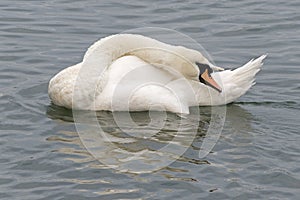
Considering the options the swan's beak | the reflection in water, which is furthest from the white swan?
the reflection in water

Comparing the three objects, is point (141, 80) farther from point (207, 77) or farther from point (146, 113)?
point (207, 77)

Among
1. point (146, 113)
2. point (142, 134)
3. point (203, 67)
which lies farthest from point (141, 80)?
point (142, 134)

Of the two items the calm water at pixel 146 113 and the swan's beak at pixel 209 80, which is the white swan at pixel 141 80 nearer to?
the swan's beak at pixel 209 80

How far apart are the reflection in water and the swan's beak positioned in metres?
0.36

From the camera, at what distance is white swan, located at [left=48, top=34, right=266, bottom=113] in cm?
1012

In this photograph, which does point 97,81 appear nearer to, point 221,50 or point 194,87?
point 194,87

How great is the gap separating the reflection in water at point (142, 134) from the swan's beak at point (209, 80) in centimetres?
36

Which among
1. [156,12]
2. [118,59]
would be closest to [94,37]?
[156,12]

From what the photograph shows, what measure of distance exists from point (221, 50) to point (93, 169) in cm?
572

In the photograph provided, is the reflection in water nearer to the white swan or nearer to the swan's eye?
the white swan

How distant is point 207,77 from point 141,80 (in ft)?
2.42

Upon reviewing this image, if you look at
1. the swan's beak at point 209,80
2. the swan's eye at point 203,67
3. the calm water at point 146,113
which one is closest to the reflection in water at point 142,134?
the calm water at point 146,113

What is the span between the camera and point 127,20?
15.3m

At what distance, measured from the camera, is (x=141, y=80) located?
10164mm
